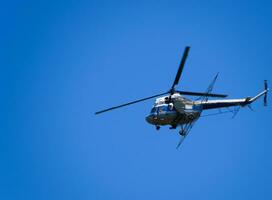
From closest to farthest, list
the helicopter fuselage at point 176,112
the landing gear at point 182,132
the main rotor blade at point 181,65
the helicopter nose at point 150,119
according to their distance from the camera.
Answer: the main rotor blade at point 181,65
the landing gear at point 182,132
the helicopter fuselage at point 176,112
the helicopter nose at point 150,119

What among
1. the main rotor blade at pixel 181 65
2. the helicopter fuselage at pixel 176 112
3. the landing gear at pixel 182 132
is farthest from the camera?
the helicopter fuselage at pixel 176 112

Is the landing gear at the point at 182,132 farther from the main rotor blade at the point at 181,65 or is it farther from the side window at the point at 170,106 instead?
the main rotor blade at the point at 181,65

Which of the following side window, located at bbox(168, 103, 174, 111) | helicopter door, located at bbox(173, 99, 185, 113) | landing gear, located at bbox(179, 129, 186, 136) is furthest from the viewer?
side window, located at bbox(168, 103, 174, 111)

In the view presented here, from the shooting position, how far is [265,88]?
6119cm

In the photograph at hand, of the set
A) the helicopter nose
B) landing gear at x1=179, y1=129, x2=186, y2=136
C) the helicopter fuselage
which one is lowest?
landing gear at x1=179, y1=129, x2=186, y2=136

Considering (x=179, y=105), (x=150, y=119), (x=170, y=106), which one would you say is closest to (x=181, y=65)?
(x=179, y=105)

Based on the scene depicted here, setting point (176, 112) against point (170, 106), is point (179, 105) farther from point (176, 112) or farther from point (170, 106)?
point (170, 106)

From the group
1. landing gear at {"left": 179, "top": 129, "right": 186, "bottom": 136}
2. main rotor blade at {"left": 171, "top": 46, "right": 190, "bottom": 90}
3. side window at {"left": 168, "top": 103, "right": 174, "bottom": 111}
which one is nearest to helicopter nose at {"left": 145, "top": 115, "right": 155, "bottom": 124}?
side window at {"left": 168, "top": 103, "right": 174, "bottom": 111}

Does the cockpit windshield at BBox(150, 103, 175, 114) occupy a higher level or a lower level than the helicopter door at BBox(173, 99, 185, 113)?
higher

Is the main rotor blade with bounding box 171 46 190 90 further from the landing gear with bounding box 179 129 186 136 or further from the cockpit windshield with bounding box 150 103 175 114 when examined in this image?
the landing gear with bounding box 179 129 186 136

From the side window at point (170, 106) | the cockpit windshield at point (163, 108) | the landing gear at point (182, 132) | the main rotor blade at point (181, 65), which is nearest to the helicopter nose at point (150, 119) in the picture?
the cockpit windshield at point (163, 108)

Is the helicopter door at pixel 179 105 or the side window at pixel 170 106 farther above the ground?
the side window at pixel 170 106

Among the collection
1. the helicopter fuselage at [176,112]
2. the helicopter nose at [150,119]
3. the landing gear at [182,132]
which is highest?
the helicopter nose at [150,119]

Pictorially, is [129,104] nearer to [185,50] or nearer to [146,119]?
[146,119]
